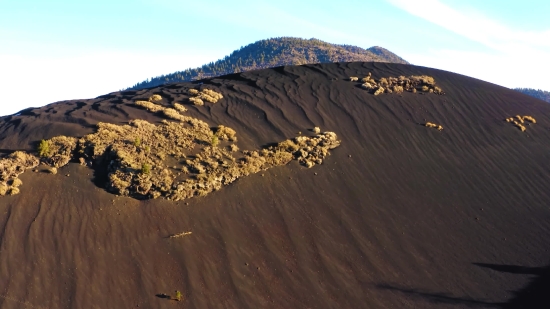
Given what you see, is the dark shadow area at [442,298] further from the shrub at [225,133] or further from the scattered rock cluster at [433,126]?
the scattered rock cluster at [433,126]

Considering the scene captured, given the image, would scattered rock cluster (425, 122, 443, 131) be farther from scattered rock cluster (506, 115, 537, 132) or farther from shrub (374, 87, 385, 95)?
scattered rock cluster (506, 115, 537, 132)

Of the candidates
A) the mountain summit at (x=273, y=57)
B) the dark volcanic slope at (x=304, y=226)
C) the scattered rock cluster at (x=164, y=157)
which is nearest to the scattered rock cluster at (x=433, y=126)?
the dark volcanic slope at (x=304, y=226)

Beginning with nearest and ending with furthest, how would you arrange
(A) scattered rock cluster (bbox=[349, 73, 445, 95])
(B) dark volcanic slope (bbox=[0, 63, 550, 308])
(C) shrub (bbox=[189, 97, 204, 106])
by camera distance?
(B) dark volcanic slope (bbox=[0, 63, 550, 308]), (C) shrub (bbox=[189, 97, 204, 106]), (A) scattered rock cluster (bbox=[349, 73, 445, 95])

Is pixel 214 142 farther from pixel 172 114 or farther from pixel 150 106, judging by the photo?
pixel 150 106

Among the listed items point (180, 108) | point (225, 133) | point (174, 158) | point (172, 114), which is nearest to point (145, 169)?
point (174, 158)

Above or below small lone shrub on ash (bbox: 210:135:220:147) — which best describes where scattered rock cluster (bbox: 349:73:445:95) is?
above

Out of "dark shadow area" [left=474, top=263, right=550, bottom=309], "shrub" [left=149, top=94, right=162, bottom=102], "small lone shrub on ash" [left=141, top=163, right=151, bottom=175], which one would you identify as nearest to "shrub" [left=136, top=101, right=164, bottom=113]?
"shrub" [left=149, top=94, right=162, bottom=102]
